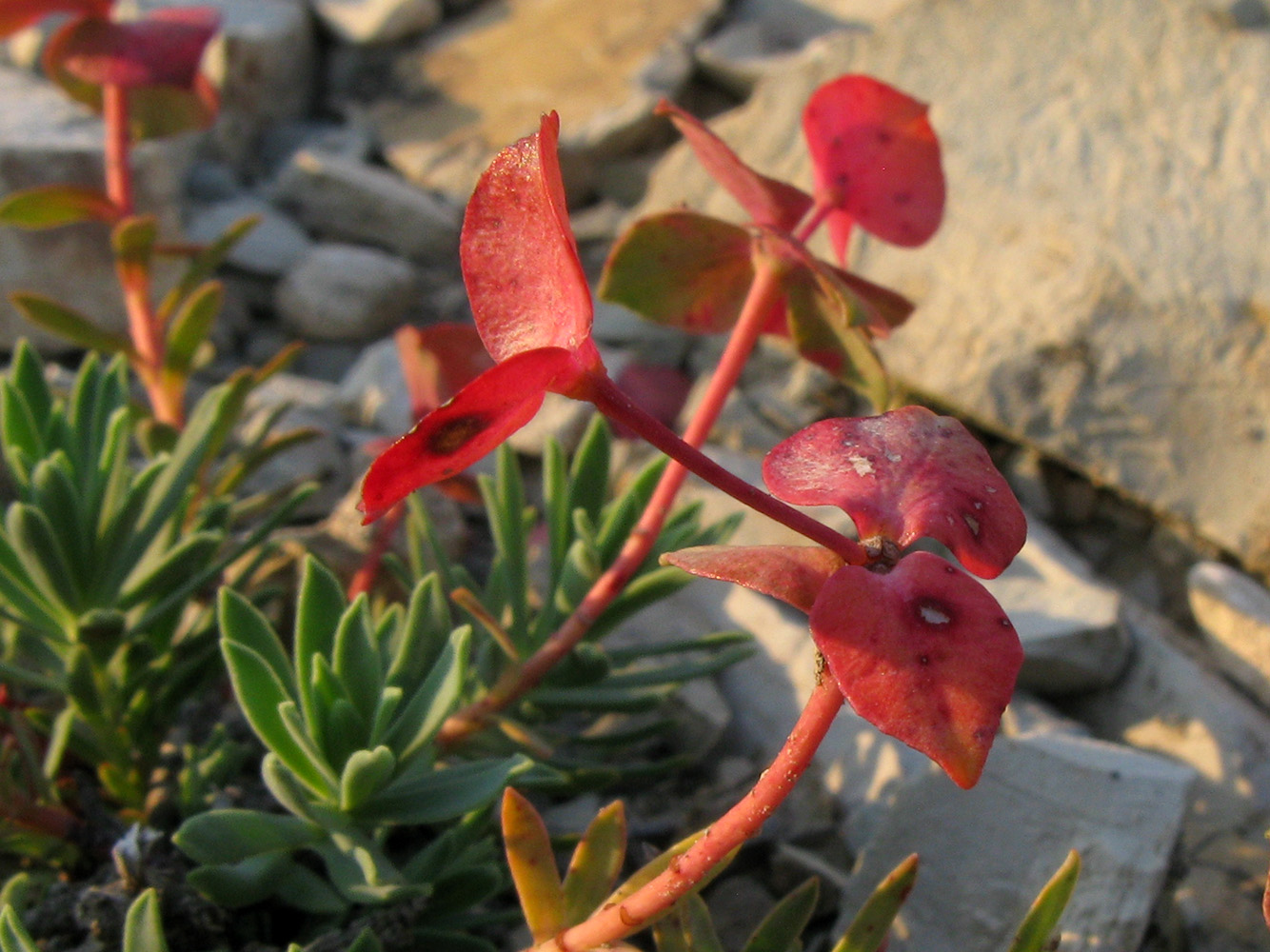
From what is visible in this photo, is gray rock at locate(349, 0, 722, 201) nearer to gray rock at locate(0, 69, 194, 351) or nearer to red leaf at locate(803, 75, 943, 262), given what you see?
gray rock at locate(0, 69, 194, 351)

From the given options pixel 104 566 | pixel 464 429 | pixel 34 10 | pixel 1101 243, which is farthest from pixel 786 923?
pixel 1101 243

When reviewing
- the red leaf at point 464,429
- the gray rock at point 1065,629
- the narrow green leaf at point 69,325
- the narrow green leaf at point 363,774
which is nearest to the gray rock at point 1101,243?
the gray rock at point 1065,629

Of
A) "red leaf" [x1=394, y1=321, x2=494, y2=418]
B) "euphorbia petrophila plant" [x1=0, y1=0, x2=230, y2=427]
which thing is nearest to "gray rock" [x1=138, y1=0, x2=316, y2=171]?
"euphorbia petrophila plant" [x1=0, y1=0, x2=230, y2=427]

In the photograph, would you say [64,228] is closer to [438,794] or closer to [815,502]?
[438,794]

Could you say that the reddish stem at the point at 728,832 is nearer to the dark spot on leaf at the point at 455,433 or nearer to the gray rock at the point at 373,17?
the dark spot on leaf at the point at 455,433

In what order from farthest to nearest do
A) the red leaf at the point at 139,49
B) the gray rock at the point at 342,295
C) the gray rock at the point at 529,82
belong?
the gray rock at the point at 529,82
the gray rock at the point at 342,295
the red leaf at the point at 139,49
